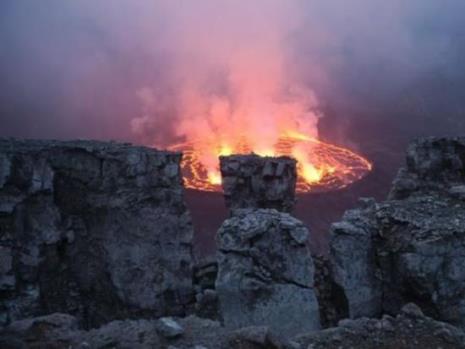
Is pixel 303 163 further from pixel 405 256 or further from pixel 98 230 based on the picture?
pixel 405 256

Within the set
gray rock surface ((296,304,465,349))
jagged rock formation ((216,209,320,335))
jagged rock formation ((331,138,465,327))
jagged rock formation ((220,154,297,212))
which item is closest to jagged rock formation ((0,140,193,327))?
jagged rock formation ((220,154,297,212))

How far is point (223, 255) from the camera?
15.4 meters

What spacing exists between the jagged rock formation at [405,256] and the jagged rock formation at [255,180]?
6198 millimetres

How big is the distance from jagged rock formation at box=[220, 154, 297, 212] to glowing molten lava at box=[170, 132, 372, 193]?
1371 centimetres

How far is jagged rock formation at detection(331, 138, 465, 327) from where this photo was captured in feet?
54.7

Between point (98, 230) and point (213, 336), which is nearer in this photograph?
point (213, 336)

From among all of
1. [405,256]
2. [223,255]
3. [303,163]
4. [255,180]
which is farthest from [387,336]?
[303,163]

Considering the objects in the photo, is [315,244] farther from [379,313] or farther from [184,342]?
[184,342]

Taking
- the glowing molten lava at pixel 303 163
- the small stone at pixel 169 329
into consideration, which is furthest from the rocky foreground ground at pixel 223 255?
the glowing molten lava at pixel 303 163

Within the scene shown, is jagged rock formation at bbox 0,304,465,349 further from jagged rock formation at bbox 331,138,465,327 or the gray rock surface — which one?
jagged rock formation at bbox 331,138,465,327

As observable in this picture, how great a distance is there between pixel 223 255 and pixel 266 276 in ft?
4.05

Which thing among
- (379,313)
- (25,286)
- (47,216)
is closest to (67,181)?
(47,216)

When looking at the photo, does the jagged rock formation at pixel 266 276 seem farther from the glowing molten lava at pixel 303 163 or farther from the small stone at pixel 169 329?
the glowing molten lava at pixel 303 163

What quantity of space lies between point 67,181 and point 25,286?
3885mm
